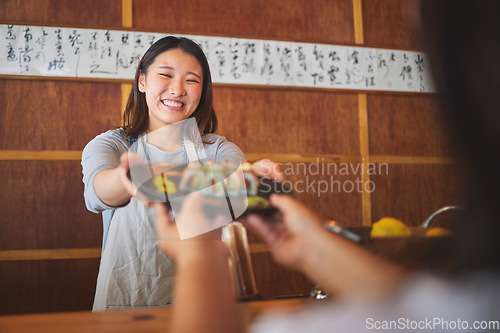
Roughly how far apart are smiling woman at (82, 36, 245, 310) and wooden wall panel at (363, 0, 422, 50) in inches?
80.7

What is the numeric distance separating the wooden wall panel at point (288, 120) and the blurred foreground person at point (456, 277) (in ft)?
8.87

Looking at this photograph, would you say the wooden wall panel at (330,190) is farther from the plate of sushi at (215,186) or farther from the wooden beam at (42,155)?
the plate of sushi at (215,186)

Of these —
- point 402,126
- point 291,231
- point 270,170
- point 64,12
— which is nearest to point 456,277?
point 291,231

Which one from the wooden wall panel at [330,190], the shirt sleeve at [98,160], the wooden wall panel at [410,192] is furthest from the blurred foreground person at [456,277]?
the wooden wall panel at [410,192]

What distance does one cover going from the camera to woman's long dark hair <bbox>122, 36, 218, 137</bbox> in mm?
1815

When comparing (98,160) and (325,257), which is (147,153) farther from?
(325,257)

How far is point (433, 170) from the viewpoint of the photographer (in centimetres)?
349

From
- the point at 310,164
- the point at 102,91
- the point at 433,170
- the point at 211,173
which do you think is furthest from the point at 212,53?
the point at 211,173

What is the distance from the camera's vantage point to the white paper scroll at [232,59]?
2.86 metres

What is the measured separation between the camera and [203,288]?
0.46 m

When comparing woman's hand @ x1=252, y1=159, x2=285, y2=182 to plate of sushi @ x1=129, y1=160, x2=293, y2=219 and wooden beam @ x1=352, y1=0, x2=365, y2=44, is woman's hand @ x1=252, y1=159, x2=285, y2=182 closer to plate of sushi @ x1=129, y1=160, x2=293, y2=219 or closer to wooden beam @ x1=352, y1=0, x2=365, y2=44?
plate of sushi @ x1=129, y1=160, x2=293, y2=219

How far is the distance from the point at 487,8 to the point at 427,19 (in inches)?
1.8

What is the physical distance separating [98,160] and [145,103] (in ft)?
1.57

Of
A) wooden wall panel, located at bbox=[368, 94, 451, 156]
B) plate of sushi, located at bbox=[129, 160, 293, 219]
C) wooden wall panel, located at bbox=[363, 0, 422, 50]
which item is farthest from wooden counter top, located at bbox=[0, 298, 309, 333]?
wooden wall panel, located at bbox=[363, 0, 422, 50]
